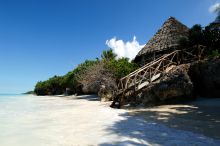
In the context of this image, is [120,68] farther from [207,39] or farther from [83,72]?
[83,72]

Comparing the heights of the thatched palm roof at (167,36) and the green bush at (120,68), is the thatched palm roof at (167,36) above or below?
above

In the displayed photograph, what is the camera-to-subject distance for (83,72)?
28.5 metres

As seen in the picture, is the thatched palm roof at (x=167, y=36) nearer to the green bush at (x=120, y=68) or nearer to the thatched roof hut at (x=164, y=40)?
the thatched roof hut at (x=164, y=40)

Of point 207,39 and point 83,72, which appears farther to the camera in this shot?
point 83,72

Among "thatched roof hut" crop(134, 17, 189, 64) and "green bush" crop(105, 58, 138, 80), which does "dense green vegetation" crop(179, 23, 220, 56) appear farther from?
"green bush" crop(105, 58, 138, 80)

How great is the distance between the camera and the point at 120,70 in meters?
18.5

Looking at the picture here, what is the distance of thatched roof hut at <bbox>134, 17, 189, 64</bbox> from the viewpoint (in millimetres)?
16875

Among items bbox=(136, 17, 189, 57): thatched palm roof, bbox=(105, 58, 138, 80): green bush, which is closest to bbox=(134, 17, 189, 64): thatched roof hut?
bbox=(136, 17, 189, 57): thatched palm roof

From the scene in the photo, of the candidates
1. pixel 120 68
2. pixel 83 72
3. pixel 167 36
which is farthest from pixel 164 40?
pixel 83 72

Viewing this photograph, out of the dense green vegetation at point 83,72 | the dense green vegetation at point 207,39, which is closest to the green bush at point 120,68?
the dense green vegetation at point 83,72

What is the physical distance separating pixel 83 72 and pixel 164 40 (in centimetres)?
A: 1365

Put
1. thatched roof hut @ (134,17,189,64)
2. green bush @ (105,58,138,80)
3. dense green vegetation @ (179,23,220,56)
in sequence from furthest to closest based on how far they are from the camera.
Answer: green bush @ (105,58,138,80) < thatched roof hut @ (134,17,189,64) < dense green vegetation @ (179,23,220,56)

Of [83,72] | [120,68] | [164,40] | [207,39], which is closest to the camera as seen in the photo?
[207,39]

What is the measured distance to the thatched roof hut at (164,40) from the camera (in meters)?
16.9
